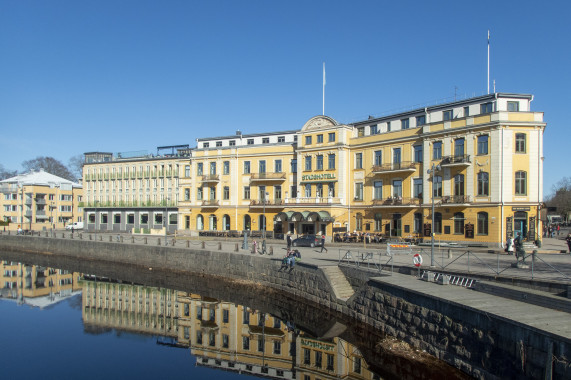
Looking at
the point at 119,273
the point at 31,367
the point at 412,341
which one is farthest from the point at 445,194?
the point at 31,367

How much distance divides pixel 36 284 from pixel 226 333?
945 inches

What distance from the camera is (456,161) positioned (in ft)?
144

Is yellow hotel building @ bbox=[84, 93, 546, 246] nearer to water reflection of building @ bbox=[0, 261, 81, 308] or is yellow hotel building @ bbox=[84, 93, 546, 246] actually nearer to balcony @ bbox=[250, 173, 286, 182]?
balcony @ bbox=[250, 173, 286, 182]

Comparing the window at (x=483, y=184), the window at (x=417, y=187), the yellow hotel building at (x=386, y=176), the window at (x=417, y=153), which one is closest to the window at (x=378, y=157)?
the yellow hotel building at (x=386, y=176)

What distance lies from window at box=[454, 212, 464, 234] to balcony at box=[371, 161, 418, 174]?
264 inches

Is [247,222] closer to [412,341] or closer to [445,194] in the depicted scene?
[445,194]

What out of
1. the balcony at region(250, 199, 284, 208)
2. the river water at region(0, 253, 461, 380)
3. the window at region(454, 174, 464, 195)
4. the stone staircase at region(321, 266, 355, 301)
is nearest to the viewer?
the river water at region(0, 253, 461, 380)

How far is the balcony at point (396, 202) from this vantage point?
156 ft

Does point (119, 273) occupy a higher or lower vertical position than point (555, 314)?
lower

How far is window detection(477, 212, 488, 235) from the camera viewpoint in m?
42.4

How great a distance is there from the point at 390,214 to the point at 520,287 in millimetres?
32619

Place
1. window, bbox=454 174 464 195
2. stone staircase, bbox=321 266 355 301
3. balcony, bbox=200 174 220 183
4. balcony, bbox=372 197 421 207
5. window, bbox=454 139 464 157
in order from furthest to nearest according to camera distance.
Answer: balcony, bbox=200 174 220 183, balcony, bbox=372 197 421 207, window, bbox=454 174 464 195, window, bbox=454 139 464 157, stone staircase, bbox=321 266 355 301

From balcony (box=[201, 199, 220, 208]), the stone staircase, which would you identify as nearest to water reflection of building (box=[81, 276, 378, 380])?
the stone staircase

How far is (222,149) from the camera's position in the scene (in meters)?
62.7
